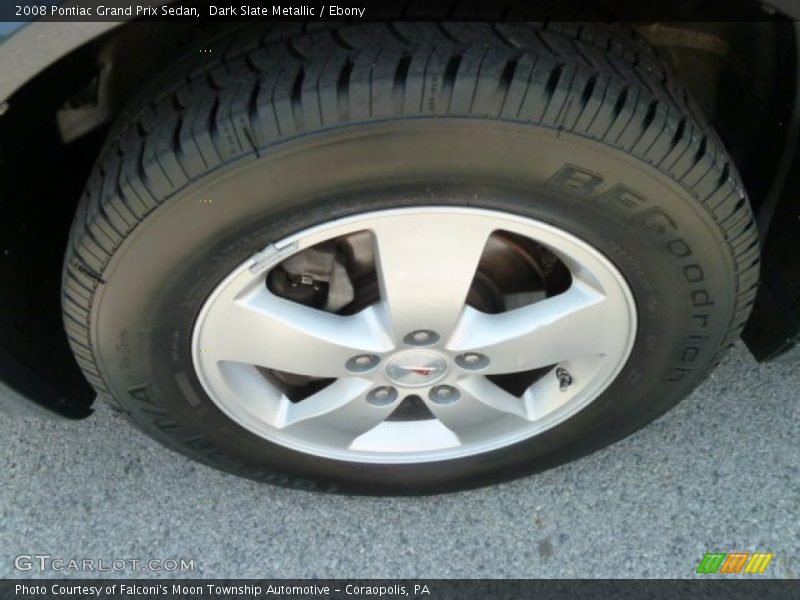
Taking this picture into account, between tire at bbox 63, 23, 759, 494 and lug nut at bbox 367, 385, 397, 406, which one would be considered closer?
tire at bbox 63, 23, 759, 494

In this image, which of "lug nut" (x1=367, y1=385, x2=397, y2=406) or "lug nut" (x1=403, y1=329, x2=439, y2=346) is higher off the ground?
"lug nut" (x1=403, y1=329, x2=439, y2=346)

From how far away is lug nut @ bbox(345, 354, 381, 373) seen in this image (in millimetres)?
1722

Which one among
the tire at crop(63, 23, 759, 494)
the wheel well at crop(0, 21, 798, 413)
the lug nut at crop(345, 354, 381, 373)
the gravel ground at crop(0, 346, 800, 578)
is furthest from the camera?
the gravel ground at crop(0, 346, 800, 578)

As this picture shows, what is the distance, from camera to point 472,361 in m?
1.77

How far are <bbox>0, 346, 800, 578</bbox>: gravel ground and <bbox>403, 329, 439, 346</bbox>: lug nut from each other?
1.88 feet

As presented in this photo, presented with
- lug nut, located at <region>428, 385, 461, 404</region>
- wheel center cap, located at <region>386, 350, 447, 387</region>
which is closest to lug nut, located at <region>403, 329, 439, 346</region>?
wheel center cap, located at <region>386, 350, 447, 387</region>

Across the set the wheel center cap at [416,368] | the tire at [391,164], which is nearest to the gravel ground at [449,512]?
the wheel center cap at [416,368]

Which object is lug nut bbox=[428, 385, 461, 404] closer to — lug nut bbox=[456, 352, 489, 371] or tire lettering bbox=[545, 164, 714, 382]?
lug nut bbox=[456, 352, 489, 371]

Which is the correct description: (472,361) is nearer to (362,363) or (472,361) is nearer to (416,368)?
(416,368)

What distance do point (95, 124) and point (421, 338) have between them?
809 mm

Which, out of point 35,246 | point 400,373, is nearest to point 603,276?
point 400,373

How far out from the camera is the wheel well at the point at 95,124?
1592 mm

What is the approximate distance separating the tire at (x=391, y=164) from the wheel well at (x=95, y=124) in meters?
0.12

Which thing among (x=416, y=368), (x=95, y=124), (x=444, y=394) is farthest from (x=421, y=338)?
(x=95, y=124)
